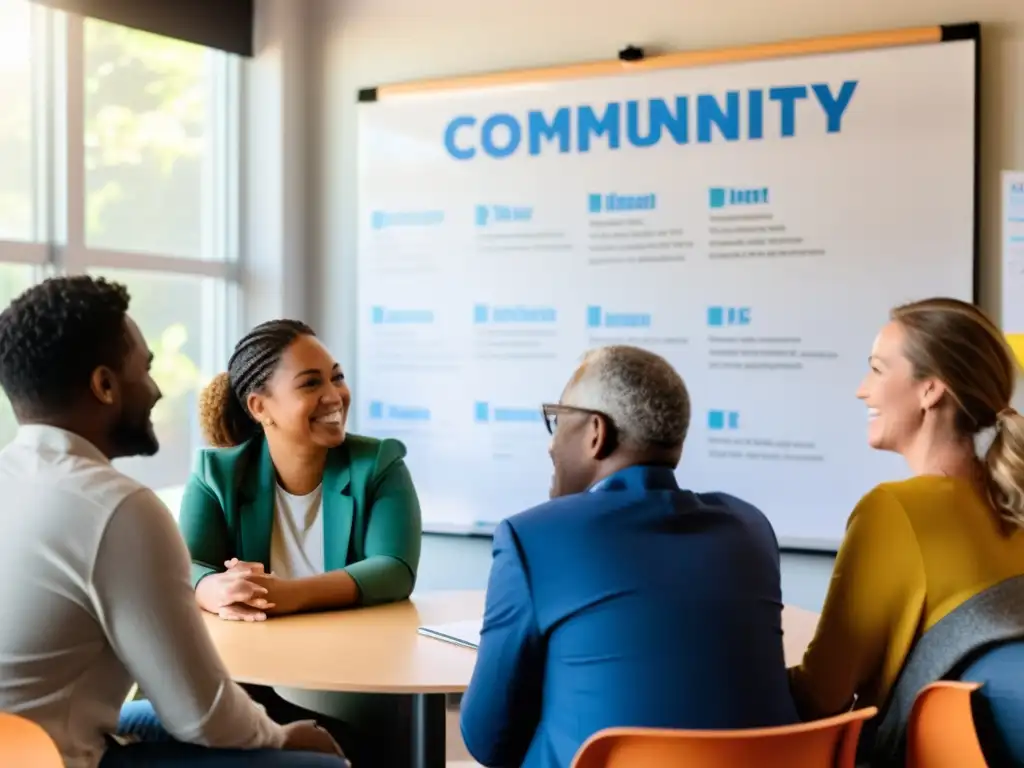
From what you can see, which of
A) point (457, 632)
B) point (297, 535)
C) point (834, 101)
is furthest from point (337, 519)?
point (834, 101)

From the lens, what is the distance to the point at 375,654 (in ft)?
7.07

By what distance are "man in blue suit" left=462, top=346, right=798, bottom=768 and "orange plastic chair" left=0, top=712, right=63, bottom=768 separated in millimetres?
569

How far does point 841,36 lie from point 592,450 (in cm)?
249

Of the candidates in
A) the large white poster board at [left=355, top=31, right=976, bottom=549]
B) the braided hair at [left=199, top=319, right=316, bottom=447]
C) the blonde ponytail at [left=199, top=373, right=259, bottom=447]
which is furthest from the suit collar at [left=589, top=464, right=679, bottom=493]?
the large white poster board at [left=355, top=31, right=976, bottom=549]

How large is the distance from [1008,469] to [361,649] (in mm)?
1185

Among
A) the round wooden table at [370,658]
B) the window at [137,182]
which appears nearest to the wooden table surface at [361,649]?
the round wooden table at [370,658]

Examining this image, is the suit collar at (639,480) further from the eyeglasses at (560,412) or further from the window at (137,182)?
the window at (137,182)

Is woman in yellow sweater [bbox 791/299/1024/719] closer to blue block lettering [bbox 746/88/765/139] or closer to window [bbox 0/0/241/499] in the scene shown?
blue block lettering [bbox 746/88/765/139]

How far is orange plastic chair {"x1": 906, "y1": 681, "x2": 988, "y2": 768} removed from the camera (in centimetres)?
171

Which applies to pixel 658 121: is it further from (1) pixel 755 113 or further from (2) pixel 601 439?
(2) pixel 601 439

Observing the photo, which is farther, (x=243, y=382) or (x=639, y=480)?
(x=243, y=382)

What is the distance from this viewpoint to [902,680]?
1.85 m

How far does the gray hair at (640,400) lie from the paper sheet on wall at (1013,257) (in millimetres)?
2171

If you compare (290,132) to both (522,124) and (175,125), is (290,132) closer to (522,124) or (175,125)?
(175,125)
